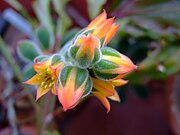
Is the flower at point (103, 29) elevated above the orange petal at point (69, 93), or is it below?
above

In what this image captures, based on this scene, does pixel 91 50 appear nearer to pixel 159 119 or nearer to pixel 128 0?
→ pixel 128 0

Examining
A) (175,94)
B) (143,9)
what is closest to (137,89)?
(175,94)

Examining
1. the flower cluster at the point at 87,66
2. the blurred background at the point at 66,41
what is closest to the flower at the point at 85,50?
the flower cluster at the point at 87,66

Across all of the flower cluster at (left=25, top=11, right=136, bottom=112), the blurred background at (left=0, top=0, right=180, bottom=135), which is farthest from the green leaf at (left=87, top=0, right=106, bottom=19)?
the flower cluster at (left=25, top=11, right=136, bottom=112)

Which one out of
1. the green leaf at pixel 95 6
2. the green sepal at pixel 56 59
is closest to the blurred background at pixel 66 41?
the green leaf at pixel 95 6

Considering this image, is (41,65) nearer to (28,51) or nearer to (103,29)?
(103,29)

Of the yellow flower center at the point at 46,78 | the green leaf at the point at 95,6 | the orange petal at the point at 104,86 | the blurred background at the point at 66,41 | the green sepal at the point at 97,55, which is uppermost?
the green sepal at the point at 97,55

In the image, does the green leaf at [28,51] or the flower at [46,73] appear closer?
the flower at [46,73]

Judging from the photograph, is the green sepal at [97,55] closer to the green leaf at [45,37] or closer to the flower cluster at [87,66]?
the flower cluster at [87,66]

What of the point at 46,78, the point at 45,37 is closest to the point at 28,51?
the point at 45,37
